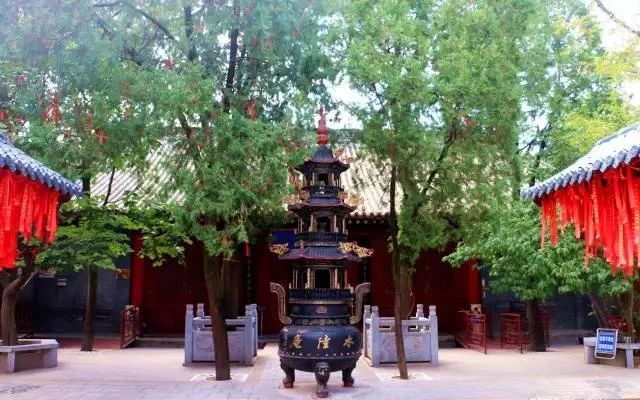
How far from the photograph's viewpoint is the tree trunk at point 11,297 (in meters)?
11.7

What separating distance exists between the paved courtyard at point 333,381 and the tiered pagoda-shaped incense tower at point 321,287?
58cm

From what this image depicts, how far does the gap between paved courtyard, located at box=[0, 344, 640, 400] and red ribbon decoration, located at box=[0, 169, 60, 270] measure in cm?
415

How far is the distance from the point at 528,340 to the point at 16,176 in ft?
45.1

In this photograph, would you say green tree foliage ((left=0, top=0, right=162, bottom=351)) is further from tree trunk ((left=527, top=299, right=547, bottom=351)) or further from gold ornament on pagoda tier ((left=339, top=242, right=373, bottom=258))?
tree trunk ((left=527, top=299, right=547, bottom=351))

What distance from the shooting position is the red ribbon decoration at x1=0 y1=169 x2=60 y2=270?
5.18 meters

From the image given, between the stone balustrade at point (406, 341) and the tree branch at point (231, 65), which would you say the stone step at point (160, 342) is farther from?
the tree branch at point (231, 65)

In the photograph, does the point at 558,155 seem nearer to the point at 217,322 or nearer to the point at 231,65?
the point at 231,65

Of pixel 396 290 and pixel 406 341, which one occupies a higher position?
pixel 396 290

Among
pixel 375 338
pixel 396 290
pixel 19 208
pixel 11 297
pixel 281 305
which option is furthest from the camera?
pixel 375 338

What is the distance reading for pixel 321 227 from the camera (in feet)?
34.2

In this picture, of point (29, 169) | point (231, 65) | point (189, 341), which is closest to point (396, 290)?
point (189, 341)

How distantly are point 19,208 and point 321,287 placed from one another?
18.2 feet

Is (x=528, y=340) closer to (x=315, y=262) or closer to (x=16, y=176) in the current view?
(x=315, y=262)

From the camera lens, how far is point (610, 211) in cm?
492
